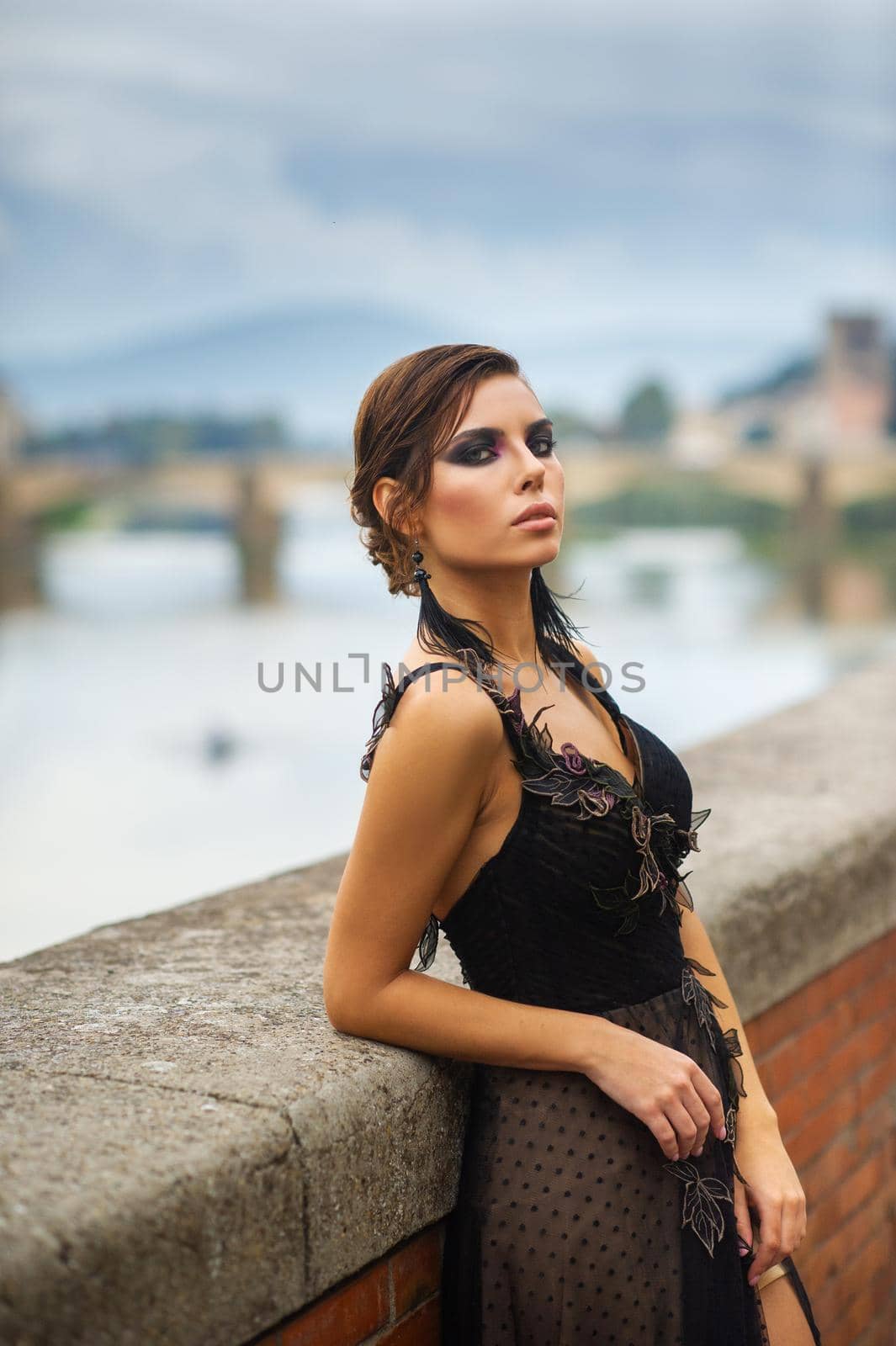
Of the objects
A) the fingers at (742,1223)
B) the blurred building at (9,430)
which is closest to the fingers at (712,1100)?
the fingers at (742,1223)

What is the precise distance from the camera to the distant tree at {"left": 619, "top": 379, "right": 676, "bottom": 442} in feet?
244

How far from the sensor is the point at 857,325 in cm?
7012

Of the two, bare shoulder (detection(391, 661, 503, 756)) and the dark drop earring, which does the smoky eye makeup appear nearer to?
the dark drop earring

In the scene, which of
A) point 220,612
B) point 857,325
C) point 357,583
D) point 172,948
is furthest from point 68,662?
point 857,325

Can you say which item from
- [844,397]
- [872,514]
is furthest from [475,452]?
[844,397]

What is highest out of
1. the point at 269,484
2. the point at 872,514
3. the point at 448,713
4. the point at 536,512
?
the point at 536,512

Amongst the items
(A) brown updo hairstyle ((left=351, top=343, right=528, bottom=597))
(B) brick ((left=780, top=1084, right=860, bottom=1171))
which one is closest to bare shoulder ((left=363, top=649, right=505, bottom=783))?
(A) brown updo hairstyle ((left=351, top=343, right=528, bottom=597))

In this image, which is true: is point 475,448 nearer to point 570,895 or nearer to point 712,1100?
point 570,895

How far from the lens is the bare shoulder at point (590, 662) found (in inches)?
69.1

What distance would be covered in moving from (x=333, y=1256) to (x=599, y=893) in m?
0.46

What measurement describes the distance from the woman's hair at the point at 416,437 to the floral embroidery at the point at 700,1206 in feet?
1.98

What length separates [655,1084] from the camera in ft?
4.63

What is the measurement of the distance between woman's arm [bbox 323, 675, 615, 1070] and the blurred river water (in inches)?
10.0

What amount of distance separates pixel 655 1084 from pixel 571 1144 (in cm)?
12
